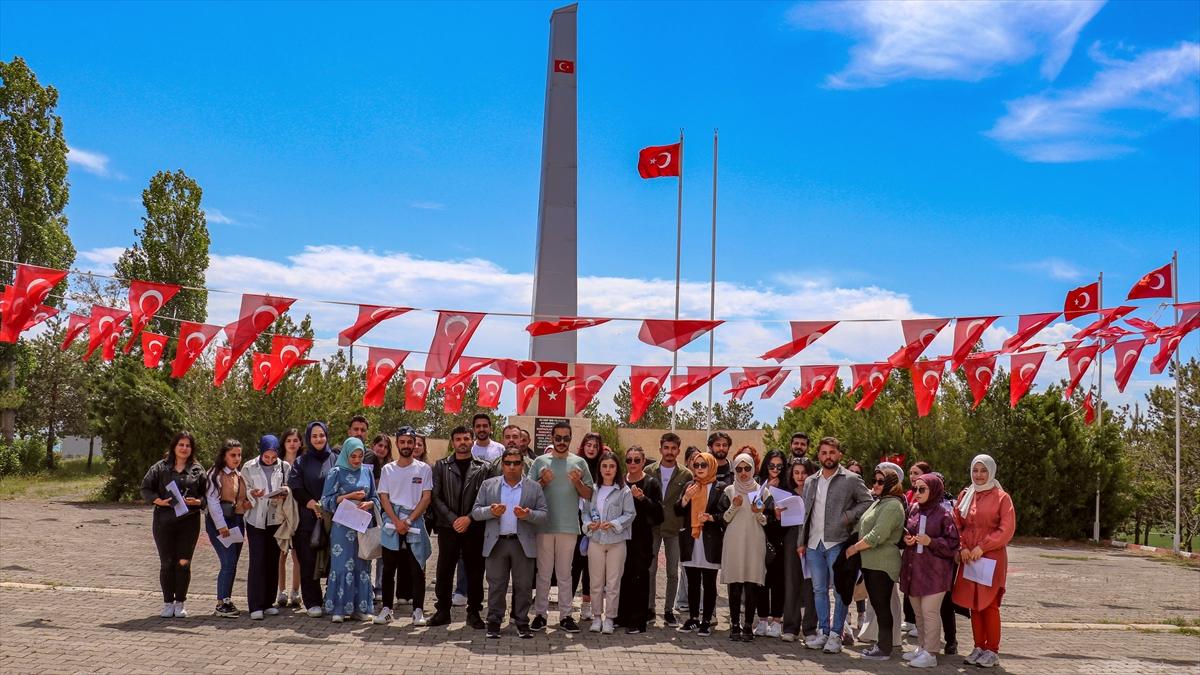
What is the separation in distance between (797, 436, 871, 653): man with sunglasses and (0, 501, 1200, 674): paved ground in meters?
0.32

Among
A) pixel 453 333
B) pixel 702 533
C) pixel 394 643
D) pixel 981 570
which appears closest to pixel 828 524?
pixel 702 533

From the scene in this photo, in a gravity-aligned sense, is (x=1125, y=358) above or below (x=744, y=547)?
above

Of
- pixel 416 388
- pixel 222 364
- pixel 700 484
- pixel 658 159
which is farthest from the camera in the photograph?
pixel 658 159

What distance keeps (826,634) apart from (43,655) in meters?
5.91

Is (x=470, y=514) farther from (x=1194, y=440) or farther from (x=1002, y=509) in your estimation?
(x=1194, y=440)

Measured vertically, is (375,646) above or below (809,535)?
below

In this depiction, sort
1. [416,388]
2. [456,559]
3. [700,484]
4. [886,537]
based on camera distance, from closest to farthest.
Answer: [886,537]
[456,559]
[700,484]
[416,388]

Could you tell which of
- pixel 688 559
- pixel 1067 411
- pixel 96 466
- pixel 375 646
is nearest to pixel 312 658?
pixel 375 646

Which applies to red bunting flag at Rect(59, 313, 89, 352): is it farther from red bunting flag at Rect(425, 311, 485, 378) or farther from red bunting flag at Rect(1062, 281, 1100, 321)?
red bunting flag at Rect(1062, 281, 1100, 321)

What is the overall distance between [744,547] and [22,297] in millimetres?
8890

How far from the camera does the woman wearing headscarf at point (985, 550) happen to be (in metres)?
7.68

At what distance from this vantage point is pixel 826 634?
26.6ft

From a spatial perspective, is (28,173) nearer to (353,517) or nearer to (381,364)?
(381,364)

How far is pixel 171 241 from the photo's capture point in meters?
36.4
